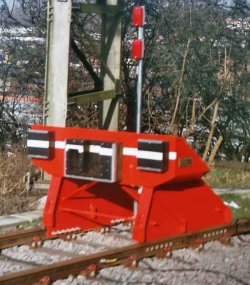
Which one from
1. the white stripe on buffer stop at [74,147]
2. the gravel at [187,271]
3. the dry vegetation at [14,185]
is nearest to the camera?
the gravel at [187,271]

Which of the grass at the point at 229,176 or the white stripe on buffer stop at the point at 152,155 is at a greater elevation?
the white stripe on buffer stop at the point at 152,155

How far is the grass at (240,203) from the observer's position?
34.5 ft

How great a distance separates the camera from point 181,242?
26.7ft

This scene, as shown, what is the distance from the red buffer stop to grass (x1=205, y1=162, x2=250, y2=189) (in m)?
4.75

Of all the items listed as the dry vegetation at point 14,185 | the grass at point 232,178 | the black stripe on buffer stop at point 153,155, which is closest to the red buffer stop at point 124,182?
the black stripe on buffer stop at point 153,155

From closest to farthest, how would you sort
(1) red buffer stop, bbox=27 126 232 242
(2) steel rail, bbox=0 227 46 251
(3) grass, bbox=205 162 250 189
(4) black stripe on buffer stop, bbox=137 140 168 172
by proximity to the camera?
1. (4) black stripe on buffer stop, bbox=137 140 168 172
2. (1) red buffer stop, bbox=27 126 232 242
3. (2) steel rail, bbox=0 227 46 251
4. (3) grass, bbox=205 162 250 189

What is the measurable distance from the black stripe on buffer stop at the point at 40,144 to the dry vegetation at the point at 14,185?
1.92m

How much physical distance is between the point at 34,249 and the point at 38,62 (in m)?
10.6

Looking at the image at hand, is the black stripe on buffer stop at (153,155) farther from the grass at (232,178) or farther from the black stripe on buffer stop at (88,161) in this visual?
the grass at (232,178)

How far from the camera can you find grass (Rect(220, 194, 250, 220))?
1052cm

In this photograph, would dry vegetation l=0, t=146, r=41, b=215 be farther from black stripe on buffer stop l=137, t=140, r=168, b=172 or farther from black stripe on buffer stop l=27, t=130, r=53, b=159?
black stripe on buffer stop l=137, t=140, r=168, b=172

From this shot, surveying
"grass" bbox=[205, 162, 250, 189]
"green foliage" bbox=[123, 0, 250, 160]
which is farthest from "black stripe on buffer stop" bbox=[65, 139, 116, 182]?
"green foliage" bbox=[123, 0, 250, 160]

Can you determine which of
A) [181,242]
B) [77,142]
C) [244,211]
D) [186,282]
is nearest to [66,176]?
[77,142]

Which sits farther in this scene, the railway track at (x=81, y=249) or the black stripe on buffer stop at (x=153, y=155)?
the black stripe on buffer stop at (x=153, y=155)
